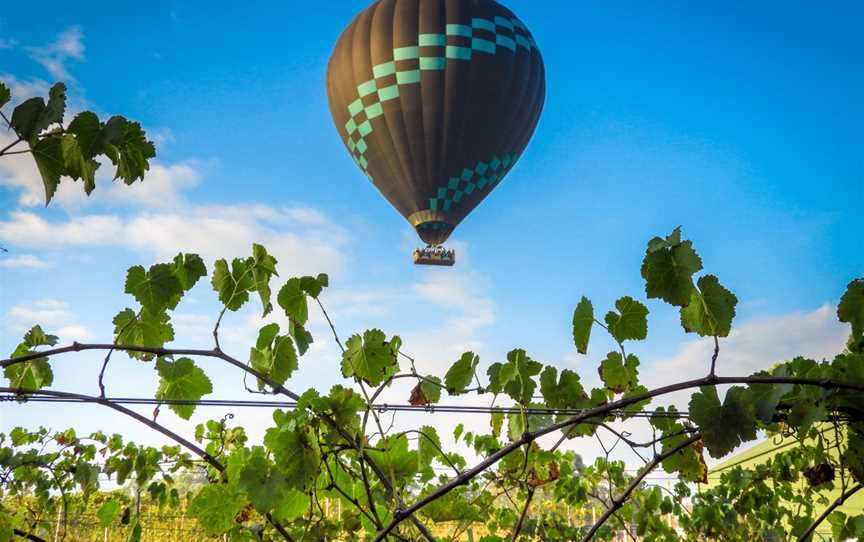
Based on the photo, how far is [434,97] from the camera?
1748cm

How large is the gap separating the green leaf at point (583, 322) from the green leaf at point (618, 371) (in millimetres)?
185

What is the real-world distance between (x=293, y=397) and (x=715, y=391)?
2.34 feet

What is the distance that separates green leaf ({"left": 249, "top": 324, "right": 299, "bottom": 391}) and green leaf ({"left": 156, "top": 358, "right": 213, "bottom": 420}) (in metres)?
0.12

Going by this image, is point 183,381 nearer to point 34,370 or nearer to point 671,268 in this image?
point 34,370

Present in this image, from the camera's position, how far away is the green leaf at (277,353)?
1.42 metres

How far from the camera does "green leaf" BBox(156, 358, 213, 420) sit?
54.4 inches

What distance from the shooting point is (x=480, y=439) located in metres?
2.89

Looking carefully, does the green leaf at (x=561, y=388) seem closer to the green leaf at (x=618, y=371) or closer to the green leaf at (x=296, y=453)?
the green leaf at (x=618, y=371)

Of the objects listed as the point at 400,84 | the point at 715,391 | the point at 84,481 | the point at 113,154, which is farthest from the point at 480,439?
the point at 400,84

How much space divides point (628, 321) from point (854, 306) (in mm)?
386

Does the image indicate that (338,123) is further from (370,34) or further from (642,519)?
(642,519)

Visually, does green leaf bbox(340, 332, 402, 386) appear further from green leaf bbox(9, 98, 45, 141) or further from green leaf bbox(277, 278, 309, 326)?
green leaf bbox(9, 98, 45, 141)

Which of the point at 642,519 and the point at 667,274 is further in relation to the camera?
the point at 642,519

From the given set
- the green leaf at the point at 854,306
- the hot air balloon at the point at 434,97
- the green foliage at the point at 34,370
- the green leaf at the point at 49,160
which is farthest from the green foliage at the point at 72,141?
the hot air balloon at the point at 434,97
